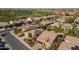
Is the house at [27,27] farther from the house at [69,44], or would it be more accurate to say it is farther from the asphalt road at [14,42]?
the house at [69,44]

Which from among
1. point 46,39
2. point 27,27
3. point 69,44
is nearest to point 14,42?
point 27,27

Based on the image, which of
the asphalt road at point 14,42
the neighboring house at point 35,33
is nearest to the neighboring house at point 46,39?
the neighboring house at point 35,33

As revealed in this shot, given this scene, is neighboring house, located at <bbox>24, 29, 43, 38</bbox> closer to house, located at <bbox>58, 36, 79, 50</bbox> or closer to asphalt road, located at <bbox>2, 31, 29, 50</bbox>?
asphalt road, located at <bbox>2, 31, 29, 50</bbox>

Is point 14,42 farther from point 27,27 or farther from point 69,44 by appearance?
point 69,44
